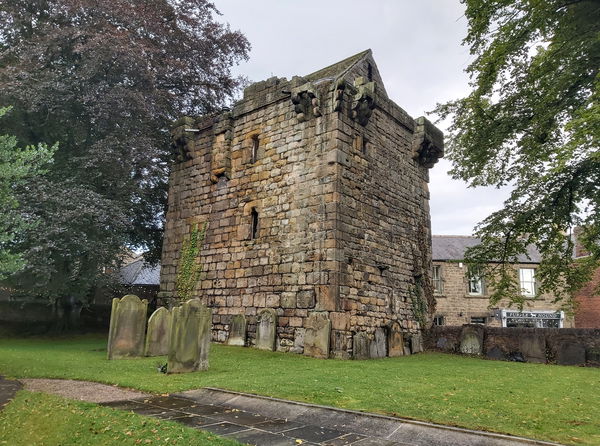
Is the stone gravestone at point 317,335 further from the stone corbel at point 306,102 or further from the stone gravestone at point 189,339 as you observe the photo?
the stone corbel at point 306,102

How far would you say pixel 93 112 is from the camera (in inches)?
556

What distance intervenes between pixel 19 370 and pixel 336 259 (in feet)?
21.9

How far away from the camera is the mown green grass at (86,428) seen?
3910mm

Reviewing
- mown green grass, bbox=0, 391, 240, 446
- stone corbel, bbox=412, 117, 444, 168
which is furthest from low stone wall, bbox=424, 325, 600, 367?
mown green grass, bbox=0, 391, 240, 446

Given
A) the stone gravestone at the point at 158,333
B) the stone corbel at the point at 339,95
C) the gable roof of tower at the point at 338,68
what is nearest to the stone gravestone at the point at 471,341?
the stone corbel at the point at 339,95

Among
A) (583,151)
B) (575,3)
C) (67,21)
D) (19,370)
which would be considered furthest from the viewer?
(67,21)

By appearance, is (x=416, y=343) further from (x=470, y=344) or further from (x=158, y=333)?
(x=158, y=333)

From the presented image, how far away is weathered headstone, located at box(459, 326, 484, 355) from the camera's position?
40.8 feet

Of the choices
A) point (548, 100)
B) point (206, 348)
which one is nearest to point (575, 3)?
point (548, 100)

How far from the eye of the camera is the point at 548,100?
10.0 metres

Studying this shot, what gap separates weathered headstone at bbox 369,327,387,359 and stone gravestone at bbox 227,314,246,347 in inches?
130

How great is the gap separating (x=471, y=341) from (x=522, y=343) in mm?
1360

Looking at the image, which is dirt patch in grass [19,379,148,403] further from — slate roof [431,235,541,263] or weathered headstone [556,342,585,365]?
slate roof [431,235,541,263]

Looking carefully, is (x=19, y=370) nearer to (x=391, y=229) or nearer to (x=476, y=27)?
(x=391, y=229)
